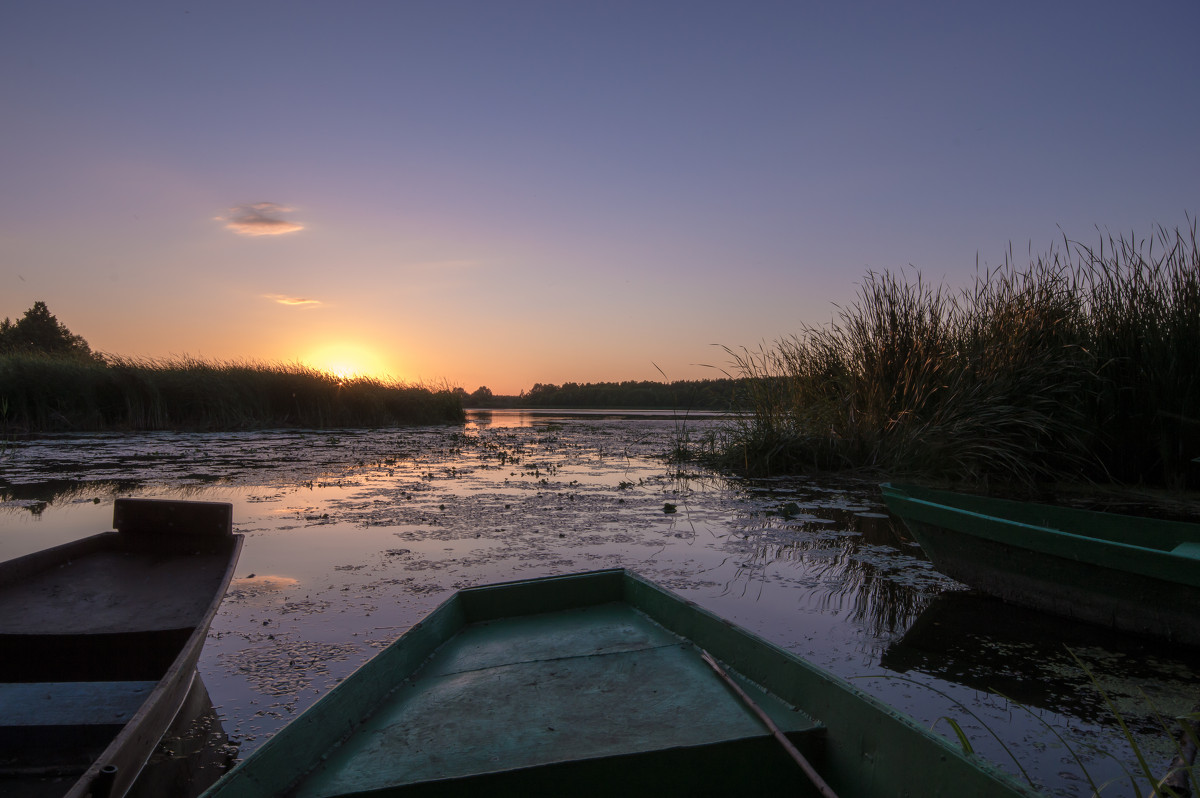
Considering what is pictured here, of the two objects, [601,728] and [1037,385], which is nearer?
[601,728]

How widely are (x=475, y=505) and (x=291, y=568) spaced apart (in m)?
2.56

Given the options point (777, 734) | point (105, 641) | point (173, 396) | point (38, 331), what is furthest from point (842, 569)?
point (38, 331)

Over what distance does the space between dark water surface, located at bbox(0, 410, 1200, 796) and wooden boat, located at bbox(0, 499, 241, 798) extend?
0.85 feet

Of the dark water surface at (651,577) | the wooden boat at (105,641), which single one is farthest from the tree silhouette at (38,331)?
the wooden boat at (105,641)

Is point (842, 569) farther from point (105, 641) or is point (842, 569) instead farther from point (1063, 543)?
point (105, 641)

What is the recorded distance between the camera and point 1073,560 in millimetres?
3195

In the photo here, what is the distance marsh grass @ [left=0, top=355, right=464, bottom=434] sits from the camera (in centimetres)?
1536

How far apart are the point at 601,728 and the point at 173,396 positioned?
18.7 meters

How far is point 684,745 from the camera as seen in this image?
1.61 metres

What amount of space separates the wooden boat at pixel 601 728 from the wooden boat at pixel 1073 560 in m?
1.95

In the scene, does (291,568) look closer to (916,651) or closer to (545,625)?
(545,625)

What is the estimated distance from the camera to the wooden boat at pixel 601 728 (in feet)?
4.90

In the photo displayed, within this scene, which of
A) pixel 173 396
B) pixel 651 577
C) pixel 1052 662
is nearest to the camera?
pixel 1052 662

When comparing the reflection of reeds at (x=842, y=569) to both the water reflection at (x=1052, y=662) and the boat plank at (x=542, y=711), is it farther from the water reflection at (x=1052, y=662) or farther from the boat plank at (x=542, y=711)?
the boat plank at (x=542, y=711)
